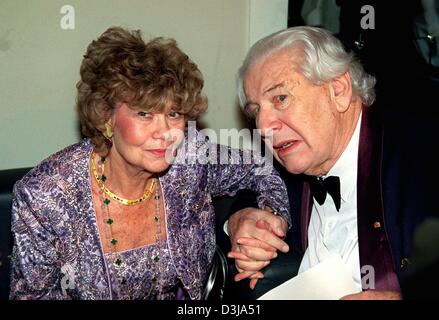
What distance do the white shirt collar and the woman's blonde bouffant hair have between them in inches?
23.0

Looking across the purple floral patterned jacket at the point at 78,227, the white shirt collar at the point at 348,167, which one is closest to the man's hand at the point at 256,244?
the purple floral patterned jacket at the point at 78,227

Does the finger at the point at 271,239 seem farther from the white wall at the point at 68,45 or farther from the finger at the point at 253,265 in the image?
the white wall at the point at 68,45

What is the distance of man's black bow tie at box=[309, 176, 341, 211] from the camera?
1.93 meters

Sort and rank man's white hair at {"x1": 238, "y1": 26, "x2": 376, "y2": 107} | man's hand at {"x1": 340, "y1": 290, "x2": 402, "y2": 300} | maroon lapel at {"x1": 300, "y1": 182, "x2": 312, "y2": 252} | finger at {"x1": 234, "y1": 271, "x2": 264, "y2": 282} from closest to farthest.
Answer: man's hand at {"x1": 340, "y1": 290, "x2": 402, "y2": 300} → man's white hair at {"x1": 238, "y1": 26, "x2": 376, "y2": 107} → finger at {"x1": 234, "y1": 271, "x2": 264, "y2": 282} → maroon lapel at {"x1": 300, "y1": 182, "x2": 312, "y2": 252}

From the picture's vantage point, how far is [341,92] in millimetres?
1874

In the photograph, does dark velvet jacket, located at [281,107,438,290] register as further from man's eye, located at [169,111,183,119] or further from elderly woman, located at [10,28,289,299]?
man's eye, located at [169,111,183,119]

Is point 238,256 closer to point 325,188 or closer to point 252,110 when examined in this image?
point 325,188

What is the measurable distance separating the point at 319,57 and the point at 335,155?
1.25 ft

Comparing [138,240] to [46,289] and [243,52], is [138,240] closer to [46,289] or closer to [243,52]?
[46,289]

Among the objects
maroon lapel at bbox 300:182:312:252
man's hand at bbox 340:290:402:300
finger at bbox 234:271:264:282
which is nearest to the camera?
man's hand at bbox 340:290:402:300

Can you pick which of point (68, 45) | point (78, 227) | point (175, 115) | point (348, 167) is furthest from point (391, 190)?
point (68, 45)

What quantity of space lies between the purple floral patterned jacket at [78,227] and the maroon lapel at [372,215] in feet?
1.22

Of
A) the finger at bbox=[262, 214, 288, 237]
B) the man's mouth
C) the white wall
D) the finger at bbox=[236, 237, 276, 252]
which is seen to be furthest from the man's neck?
the white wall

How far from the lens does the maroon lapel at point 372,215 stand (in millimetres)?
1757
